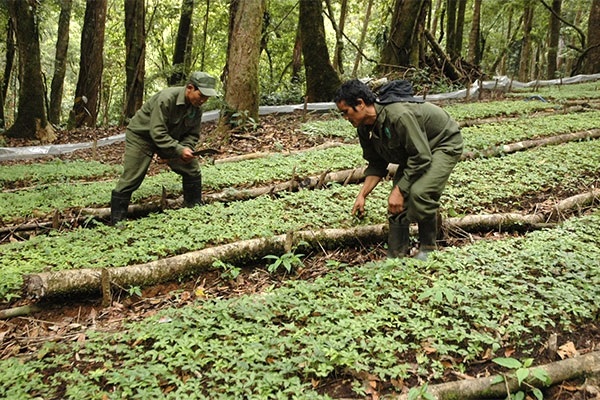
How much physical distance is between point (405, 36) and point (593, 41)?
9.54 meters

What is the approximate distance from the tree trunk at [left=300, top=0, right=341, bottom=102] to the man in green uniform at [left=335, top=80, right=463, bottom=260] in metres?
8.69

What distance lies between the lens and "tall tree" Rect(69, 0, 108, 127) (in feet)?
49.8

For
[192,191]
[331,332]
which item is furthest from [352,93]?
[192,191]

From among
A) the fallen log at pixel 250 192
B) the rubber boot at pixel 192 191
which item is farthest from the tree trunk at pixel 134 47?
the rubber boot at pixel 192 191

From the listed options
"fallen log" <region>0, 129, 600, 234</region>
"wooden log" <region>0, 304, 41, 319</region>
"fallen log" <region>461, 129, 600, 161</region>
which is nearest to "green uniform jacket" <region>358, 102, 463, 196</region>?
"fallen log" <region>0, 129, 600, 234</region>

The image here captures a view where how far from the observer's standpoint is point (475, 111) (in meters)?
11.6

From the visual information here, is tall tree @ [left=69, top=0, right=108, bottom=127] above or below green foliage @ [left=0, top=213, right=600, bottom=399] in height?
above

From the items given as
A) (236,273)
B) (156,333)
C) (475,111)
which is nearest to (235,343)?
(156,333)

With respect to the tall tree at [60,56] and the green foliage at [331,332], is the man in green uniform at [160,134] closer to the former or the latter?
the green foliage at [331,332]

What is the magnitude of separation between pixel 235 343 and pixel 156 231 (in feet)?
7.89

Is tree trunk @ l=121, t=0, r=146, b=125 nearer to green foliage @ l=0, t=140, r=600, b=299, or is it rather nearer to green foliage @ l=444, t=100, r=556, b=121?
green foliage @ l=444, t=100, r=556, b=121

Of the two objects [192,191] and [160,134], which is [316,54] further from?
[160,134]

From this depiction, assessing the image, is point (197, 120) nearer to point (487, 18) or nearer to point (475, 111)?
point (475, 111)

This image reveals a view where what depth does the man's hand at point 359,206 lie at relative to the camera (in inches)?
194
